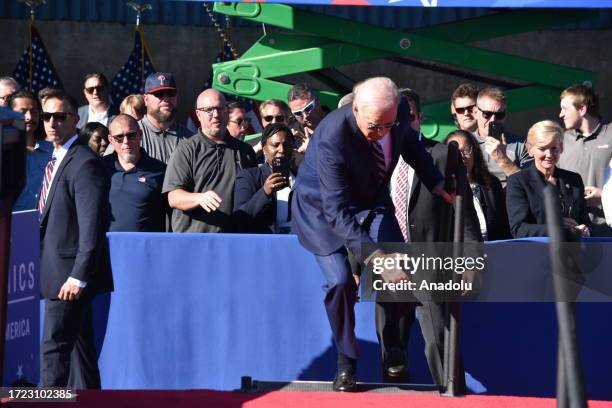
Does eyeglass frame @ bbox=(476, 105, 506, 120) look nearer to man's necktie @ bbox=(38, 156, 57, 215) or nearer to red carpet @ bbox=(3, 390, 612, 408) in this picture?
man's necktie @ bbox=(38, 156, 57, 215)

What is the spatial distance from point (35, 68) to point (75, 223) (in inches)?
225

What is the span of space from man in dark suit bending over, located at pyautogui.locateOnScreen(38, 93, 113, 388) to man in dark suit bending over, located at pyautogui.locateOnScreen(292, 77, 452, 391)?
47.2 inches

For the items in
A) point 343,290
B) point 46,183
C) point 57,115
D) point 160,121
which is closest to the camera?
point 343,290

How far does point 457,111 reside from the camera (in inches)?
360

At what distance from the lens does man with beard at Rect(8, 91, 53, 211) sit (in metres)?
7.94

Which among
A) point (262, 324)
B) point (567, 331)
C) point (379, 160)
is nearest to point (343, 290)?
point (379, 160)

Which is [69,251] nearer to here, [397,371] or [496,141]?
[397,371]

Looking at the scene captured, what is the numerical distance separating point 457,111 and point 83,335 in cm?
334

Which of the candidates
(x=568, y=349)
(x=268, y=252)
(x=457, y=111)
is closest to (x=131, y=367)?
(x=268, y=252)

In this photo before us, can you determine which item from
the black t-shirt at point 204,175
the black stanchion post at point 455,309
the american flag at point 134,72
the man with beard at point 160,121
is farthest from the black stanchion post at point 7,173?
the american flag at point 134,72

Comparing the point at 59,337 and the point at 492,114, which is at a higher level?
the point at 492,114

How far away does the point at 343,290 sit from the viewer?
649 centimetres

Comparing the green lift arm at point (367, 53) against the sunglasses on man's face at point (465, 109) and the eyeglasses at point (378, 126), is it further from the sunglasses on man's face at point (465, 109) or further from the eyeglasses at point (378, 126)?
the eyeglasses at point (378, 126)

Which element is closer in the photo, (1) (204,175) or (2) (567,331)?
(2) (567,331)
